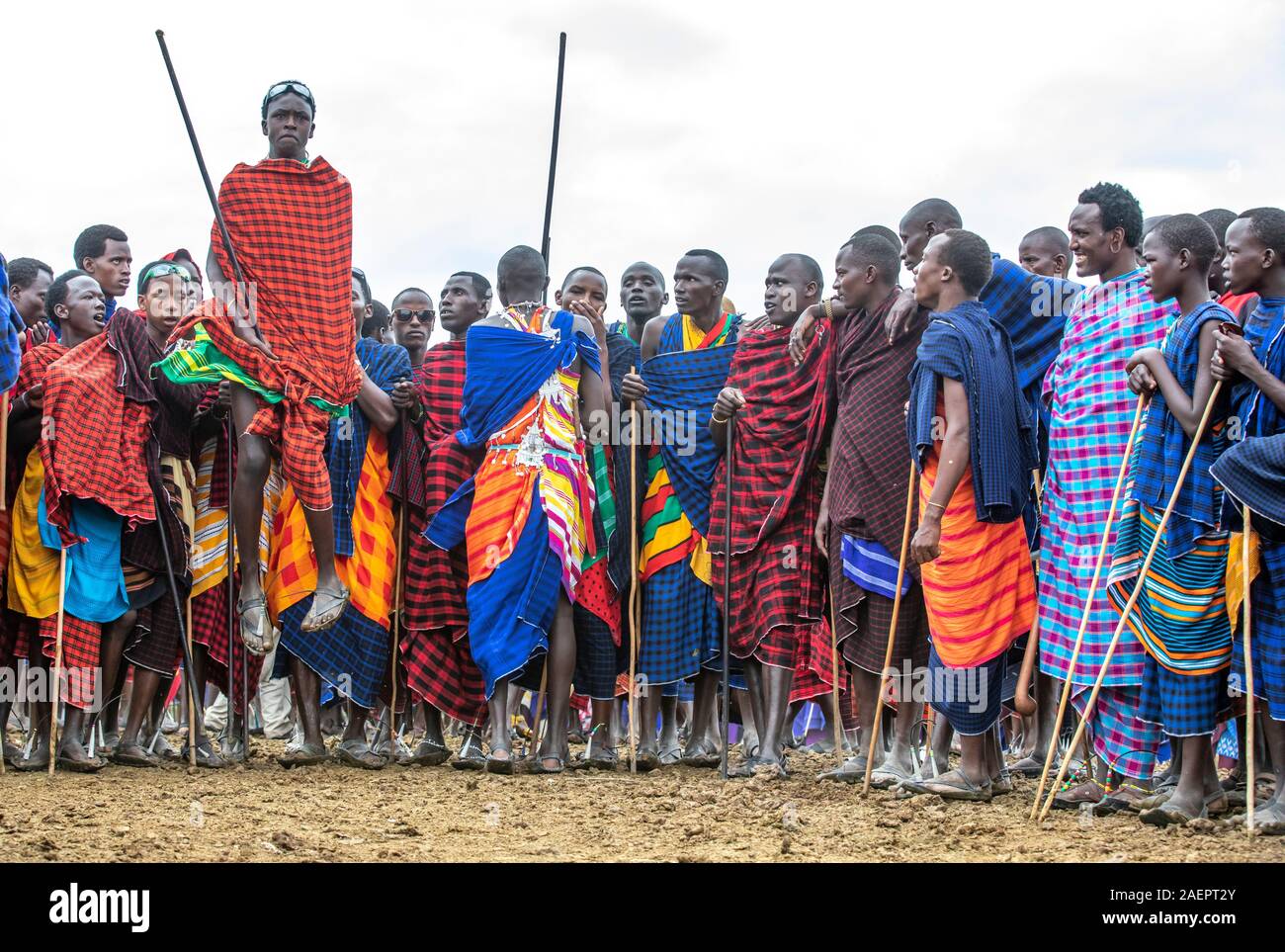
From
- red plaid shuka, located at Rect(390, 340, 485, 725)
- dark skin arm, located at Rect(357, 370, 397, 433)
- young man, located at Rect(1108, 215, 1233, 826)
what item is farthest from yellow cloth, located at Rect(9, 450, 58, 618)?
young man, located at Rect(1108, 215, 1233, 826)

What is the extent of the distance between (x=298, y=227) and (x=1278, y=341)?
515 centimetres

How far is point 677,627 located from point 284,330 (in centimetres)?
285

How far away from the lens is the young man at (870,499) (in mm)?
7602

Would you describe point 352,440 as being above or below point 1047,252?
below

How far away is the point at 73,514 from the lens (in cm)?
830

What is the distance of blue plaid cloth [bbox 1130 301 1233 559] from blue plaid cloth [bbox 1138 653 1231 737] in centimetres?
52

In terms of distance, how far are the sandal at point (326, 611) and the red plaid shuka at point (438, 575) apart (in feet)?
2.33

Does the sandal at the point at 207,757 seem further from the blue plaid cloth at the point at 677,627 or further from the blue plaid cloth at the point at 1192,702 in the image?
the blue plaid cloth at the point at 1192,702

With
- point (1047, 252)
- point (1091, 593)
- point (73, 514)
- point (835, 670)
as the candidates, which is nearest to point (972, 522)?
point (1091, 593)

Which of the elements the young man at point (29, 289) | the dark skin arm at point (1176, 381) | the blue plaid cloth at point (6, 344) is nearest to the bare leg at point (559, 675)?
the blue plaid cloth at point (6, 344)

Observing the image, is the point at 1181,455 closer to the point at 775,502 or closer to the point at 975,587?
the point at 975,587

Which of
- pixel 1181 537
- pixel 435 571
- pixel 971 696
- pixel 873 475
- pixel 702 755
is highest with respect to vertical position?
pixel 873 475

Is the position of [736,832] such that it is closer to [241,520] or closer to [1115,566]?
[1115,566]

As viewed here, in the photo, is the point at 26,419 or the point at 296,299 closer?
the point at 296,299
